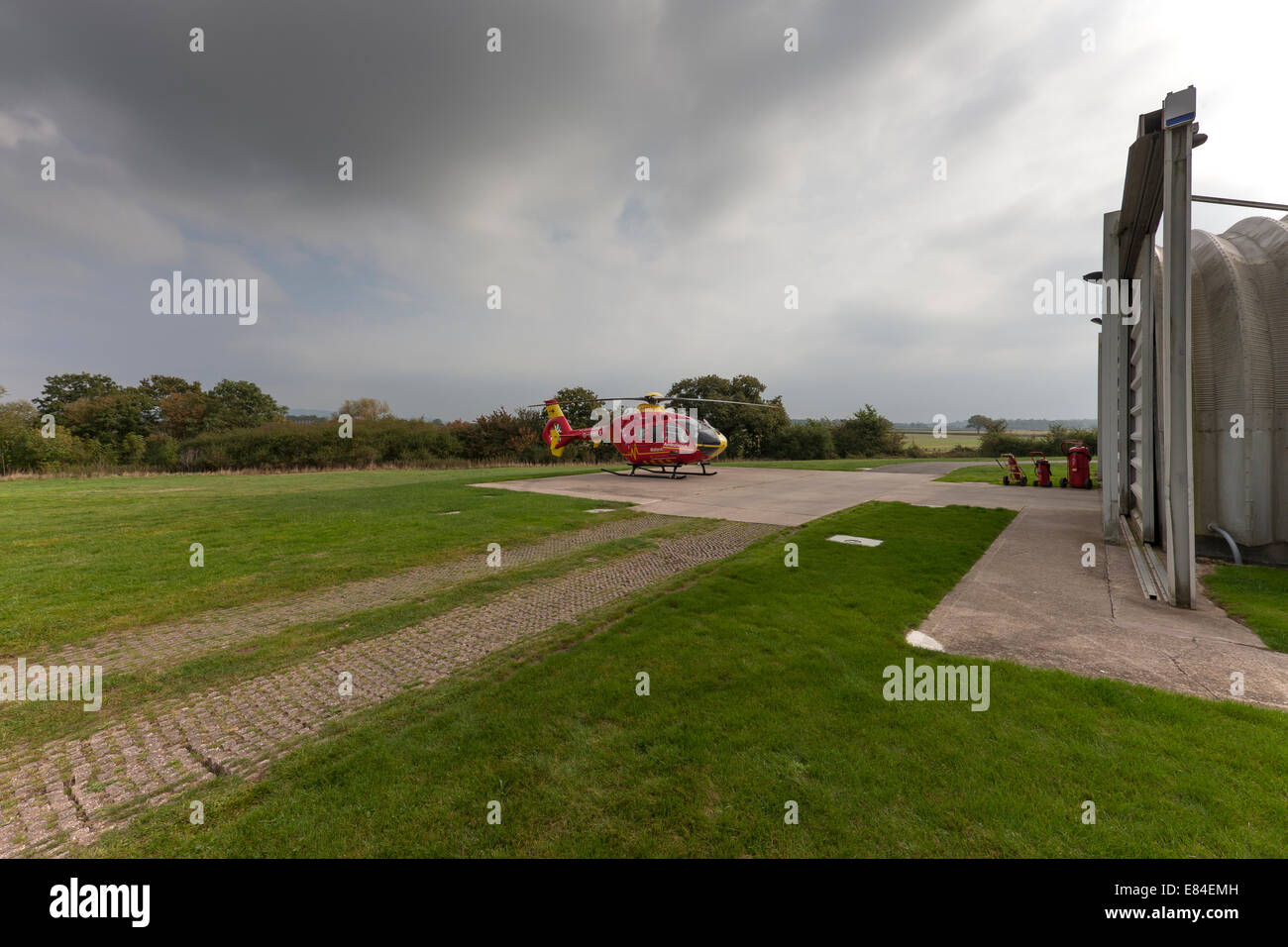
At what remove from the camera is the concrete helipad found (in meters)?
11.8

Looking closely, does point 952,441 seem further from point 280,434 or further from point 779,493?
point 280,434

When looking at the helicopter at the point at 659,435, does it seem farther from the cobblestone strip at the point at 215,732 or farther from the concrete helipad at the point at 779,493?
the cobblestone strip at the point at 215,732

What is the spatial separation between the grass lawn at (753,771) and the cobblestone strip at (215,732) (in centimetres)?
26

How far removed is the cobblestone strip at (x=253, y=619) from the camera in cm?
428

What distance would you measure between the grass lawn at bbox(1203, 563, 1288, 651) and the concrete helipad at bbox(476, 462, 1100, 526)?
18.7ft

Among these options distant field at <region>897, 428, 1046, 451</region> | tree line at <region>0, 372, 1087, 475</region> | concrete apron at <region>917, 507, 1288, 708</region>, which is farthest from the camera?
distant field at <region>897, 428, 1046, 451</region>

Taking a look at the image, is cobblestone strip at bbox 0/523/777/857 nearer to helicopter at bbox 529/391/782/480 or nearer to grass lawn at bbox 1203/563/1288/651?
grass lawn at bbox 1203/563/1288/651

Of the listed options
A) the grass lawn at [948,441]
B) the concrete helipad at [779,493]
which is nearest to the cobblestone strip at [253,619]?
the concrete helipad at [779,493]

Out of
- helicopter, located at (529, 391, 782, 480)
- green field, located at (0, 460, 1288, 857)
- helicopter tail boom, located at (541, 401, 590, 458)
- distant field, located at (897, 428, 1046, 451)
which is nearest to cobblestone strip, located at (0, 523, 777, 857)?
green field, located at (0, 460, 1288, 857)

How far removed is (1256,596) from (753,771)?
7.21 m
